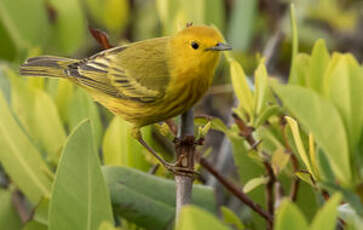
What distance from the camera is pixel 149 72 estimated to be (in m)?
3.14

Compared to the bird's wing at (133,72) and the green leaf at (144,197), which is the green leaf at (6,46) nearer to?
the bird's wing at (133,72)

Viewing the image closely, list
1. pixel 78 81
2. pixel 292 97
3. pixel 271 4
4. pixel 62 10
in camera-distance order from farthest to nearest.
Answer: pixel 271 4 < pixel 62 10 < pixel 78 81 < pixel 292 97

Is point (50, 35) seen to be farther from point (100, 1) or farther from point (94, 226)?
point (94, 226)

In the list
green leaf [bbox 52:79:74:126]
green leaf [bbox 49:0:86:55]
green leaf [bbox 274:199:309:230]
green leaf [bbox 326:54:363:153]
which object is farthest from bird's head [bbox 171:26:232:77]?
green leaf [bbox 274:199:309:230]

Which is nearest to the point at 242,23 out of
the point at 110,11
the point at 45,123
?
the point at 110,11

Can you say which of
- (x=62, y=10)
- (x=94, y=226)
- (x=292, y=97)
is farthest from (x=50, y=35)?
(x=292, y=97)

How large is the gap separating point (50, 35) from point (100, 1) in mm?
694

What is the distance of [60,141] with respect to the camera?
2.58 meters

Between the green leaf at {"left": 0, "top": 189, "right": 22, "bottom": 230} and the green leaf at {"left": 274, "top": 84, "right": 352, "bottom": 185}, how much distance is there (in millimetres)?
1343

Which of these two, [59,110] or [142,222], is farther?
[59,110]

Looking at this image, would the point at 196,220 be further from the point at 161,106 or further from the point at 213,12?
the point at 213,12

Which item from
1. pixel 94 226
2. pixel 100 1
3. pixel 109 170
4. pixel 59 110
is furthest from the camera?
pixel 100 1

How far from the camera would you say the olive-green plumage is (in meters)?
2.88

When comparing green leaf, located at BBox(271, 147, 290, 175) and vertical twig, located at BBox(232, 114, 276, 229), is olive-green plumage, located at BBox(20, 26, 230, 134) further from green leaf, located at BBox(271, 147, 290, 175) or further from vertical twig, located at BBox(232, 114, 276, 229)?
green leaf, located at BBox(271, 147, 290, 175)
